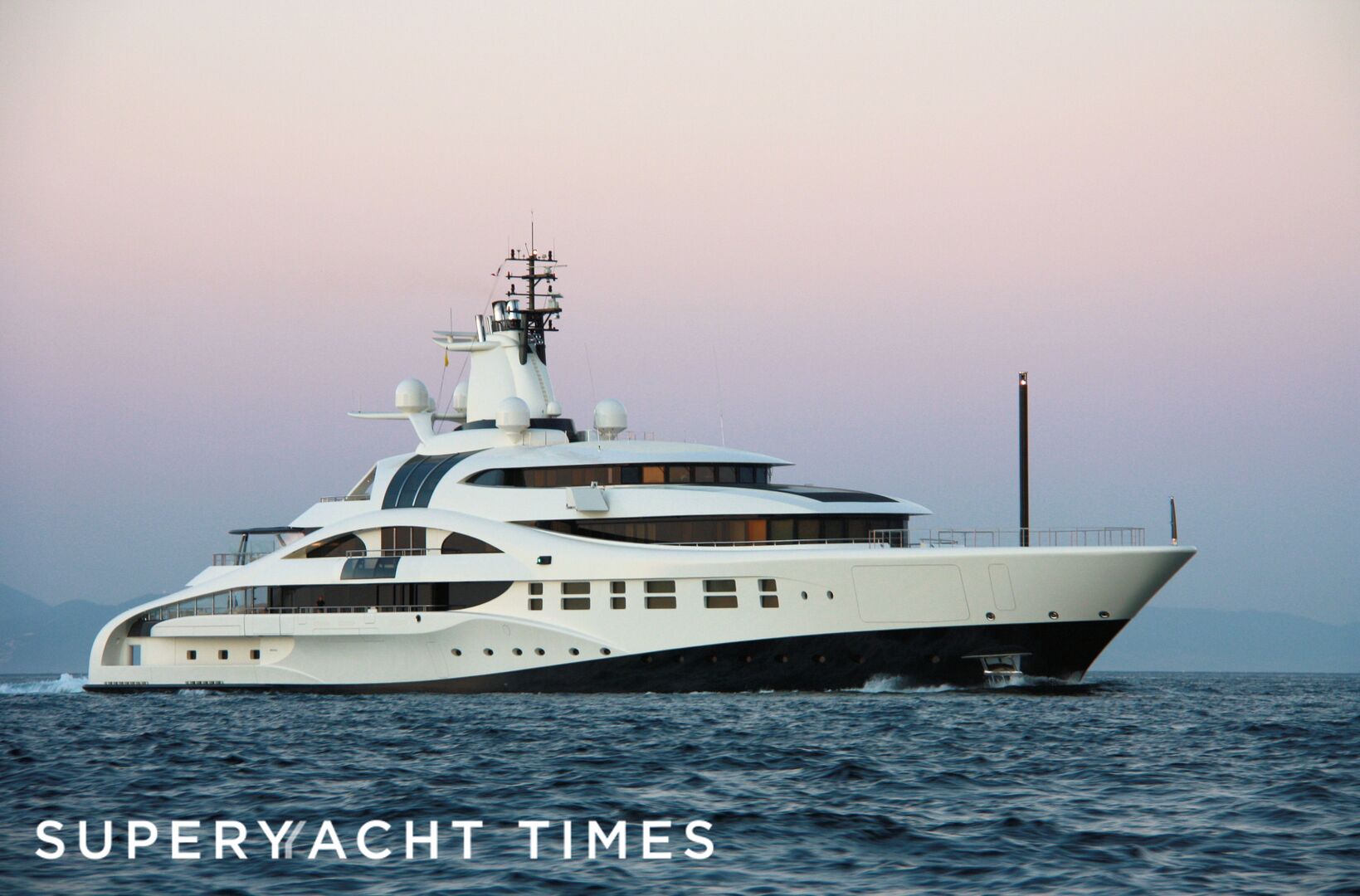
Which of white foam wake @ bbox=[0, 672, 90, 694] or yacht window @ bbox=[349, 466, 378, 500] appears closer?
yacht window @ bbox=[349, 466, 378, 500]

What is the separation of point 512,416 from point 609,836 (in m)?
24.9

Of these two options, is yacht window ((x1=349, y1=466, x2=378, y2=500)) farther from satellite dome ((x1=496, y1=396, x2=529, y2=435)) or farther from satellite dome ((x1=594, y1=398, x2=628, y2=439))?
satellite dome ((x1=594, y1=398, x2=628, y2=439))

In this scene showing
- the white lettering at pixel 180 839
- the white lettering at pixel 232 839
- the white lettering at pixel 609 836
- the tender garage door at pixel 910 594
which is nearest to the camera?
the white lettering at pixel 180 839

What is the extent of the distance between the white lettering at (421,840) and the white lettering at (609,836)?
57.1 inches

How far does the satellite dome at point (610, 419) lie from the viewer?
43.0 metres

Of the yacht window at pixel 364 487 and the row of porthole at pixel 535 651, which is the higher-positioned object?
the yacht window at pixel 364 487

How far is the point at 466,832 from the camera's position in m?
15.4

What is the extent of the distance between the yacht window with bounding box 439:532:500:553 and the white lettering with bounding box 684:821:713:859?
19.3m

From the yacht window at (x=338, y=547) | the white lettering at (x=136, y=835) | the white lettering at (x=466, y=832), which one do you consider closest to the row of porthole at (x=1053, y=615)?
the yacht window at (x=338, y=547)

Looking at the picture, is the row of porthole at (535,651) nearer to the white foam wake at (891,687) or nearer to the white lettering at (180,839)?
the white foam wake at (891,687)

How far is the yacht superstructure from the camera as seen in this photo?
3175 cm

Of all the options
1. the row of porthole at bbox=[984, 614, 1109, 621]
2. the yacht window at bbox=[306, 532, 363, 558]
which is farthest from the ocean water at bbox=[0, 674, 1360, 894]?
the yacht window at bbox=[306, 532, 363, 558]

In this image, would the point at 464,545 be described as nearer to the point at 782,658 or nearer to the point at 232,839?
the point at 782,658

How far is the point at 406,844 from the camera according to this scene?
1511 cm
